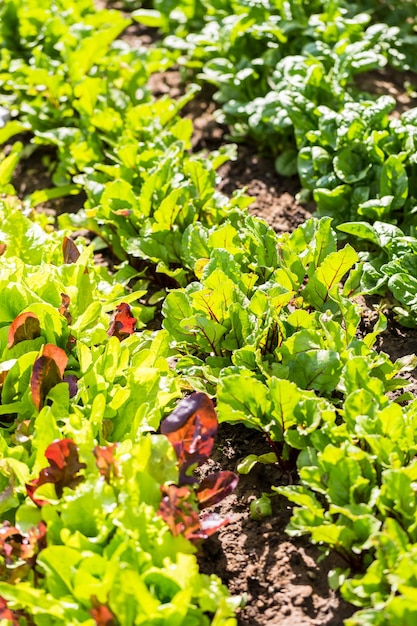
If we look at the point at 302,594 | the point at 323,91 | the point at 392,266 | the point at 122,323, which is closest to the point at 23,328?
the point at 122,323

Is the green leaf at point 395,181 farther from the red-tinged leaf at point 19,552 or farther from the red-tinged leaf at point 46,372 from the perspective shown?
the red-tinged leaf at point 19,552

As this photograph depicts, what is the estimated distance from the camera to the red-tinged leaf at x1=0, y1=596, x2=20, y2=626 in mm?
2248

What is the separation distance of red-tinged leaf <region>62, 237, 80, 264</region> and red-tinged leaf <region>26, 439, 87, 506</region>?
1.21 m

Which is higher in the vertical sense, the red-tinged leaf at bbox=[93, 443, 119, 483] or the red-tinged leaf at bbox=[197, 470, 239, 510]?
the red-tinged leaf at bbox=[93, 443, 119, 483]

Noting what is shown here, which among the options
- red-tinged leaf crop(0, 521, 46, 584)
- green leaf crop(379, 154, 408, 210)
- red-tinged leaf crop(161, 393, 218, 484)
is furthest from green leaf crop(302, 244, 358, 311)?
red-tinged leaf crop(0, 521, 46, 584)

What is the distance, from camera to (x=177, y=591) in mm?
2201

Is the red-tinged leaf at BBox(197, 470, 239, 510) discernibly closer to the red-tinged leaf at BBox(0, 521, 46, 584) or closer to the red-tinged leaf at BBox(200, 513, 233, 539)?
the red-tinged leaf at BBox(200, 513, 233, 539)

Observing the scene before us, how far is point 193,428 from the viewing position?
8.42 feet

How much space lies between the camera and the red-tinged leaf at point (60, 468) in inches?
98.0

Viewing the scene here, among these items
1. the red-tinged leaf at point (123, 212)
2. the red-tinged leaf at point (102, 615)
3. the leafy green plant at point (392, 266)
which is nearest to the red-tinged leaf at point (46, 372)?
the red-tinged leaf at point (102, 615)

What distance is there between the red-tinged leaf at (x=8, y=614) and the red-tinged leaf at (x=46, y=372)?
2.29ft

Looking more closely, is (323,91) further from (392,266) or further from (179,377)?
(179,377)

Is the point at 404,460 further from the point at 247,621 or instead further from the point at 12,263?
the point at 12,263

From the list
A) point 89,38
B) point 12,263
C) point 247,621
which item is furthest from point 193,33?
point 247,621
